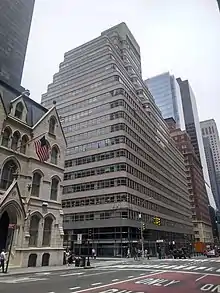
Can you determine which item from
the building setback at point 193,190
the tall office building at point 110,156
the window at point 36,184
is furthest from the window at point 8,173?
the building setback at point 193,190

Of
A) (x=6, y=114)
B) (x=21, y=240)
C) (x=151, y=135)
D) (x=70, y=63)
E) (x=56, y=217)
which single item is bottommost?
(x=21, y=240)

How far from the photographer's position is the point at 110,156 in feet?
205

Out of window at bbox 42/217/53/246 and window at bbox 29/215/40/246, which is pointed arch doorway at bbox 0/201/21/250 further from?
window at bbox 42/217/53/246

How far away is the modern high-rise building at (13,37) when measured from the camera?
255ft

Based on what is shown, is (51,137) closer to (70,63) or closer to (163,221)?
(163,221)

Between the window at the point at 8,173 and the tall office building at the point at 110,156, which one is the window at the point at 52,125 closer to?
the window at the point at 8,173

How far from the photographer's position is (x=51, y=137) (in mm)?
34188

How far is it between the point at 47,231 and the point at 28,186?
19.8 ft

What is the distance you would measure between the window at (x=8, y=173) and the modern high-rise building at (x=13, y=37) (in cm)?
5181

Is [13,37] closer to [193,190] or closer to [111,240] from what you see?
[111,240]

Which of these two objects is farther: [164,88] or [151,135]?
[164,88]

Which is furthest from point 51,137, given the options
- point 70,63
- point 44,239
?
point 70,63

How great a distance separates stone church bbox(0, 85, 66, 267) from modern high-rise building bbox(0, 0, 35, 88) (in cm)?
4715

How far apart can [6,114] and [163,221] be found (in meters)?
64.0
